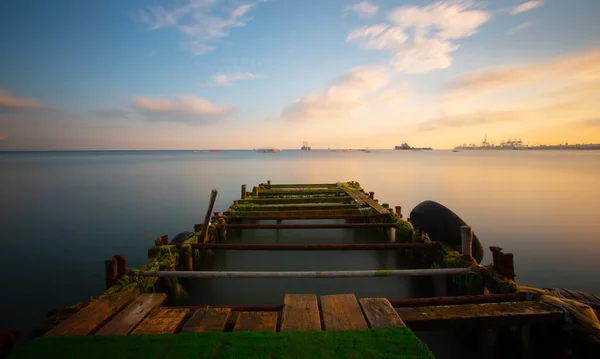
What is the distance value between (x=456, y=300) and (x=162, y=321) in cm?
421

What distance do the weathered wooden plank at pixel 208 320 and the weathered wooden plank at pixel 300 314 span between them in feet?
2.56

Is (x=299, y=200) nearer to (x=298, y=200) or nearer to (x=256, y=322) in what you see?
(x=298, y=200)

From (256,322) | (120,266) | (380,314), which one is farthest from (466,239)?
(120,266)

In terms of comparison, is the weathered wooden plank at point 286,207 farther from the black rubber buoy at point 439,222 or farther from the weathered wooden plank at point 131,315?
the weathered wooden plank at point 131,315

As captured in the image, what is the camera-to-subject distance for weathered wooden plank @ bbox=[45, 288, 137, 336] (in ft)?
11.1

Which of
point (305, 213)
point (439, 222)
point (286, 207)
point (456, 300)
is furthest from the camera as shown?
point (286, 207)

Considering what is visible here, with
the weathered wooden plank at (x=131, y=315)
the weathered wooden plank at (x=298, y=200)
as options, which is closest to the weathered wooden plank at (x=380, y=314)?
the weathered wooden plank at (x=131, y=315)

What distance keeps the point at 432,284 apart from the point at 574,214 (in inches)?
708

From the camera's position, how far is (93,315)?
12.2 ft

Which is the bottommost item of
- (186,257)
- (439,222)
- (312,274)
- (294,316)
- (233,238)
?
(233,238)

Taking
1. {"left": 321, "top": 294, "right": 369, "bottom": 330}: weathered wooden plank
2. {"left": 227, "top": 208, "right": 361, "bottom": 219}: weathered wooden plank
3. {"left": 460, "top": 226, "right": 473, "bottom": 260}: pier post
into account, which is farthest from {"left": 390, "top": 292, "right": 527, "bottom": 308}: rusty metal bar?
{"left": 227, "top": 208, "right": 361, "bottom": 219}: weathered wooden plank

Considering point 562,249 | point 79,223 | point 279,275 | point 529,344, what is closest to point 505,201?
point 562,249

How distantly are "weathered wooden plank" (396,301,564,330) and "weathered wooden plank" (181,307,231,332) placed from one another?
2.39m

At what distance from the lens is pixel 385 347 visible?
9.86ft
